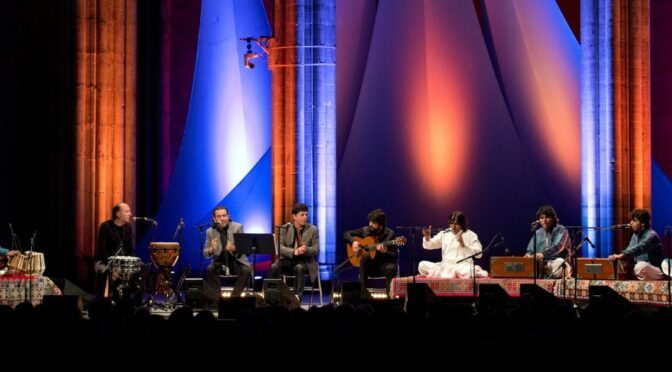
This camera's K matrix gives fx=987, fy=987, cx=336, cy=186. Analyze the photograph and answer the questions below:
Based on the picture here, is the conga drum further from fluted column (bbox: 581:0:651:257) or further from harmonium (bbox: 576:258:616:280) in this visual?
fluted column (bbox: 581:0:651:257)

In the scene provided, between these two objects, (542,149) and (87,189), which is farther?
(542,149)

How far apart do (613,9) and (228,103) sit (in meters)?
5.01

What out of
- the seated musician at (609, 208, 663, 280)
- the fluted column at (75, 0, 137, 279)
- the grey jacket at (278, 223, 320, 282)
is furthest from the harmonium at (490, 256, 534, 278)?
the fluted column at (75, 0, 137, 279)

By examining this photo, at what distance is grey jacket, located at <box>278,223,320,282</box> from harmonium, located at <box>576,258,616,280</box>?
262 centimetres

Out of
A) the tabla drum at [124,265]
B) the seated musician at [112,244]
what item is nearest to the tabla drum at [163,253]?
the seated musician at [112,244]

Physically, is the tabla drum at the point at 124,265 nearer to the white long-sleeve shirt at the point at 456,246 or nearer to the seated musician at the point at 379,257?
the seated musician at the point at 379,257

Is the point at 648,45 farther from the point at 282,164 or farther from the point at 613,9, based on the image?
the point at 282,164

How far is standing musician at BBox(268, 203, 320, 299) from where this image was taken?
998cm

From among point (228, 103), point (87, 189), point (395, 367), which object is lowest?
point (395, 367)

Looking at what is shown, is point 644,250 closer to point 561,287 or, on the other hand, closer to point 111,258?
point 561,287

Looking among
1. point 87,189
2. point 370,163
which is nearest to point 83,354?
point 87,189

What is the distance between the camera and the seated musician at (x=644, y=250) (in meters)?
9.31

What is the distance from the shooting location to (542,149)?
12.2m

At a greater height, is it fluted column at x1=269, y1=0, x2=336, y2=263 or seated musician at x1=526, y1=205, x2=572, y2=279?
fluted column at x1=269, y1=0, x2=336, y2=263
